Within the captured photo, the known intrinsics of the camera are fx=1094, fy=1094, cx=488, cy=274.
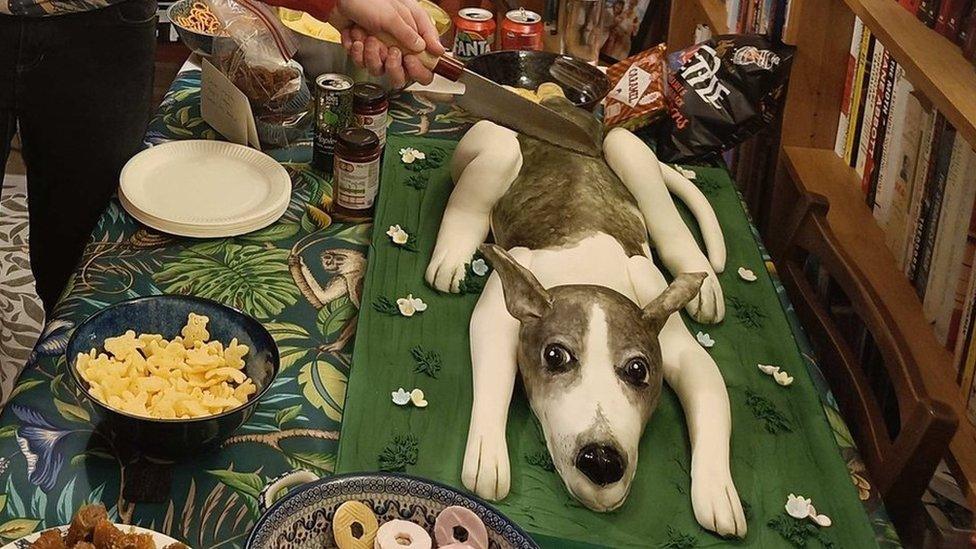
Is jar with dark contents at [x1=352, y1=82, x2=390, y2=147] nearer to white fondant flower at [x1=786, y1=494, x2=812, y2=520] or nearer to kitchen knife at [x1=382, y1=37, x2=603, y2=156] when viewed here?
kitchen knife at [x1=382, y1=37, x2=603, y2=156]

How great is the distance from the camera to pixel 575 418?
1227 millimetres

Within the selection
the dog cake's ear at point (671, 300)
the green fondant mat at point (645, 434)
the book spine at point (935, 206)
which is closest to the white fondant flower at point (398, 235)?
the green fondant mat at point (645, 434)

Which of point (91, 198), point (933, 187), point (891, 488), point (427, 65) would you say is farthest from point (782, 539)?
point (91, 198)

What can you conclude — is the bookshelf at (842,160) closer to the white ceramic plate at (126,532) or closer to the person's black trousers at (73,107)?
the white ceramic plate at (126,532)

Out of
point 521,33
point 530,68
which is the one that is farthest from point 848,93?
point 521,33

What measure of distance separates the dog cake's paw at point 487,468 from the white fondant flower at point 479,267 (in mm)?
378

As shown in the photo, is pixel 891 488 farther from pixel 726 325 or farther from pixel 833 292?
pixel 833 292

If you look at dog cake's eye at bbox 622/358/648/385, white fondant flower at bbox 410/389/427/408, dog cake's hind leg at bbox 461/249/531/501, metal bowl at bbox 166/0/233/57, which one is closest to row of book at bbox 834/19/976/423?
dog cake's eye at bbox 622/358/648/385

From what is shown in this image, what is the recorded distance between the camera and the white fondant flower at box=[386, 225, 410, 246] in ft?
5.43

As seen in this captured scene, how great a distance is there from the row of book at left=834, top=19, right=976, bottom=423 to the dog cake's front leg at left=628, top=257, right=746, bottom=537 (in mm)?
379

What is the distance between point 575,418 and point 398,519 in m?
0.26

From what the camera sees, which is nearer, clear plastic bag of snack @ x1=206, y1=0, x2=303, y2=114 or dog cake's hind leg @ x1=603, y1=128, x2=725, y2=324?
dog cake's hind leg @ x1=603, y1=128, x2=725, y2=324

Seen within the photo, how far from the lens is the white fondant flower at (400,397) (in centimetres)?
134

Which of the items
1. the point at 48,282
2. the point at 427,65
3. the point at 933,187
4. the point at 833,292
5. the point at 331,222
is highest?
the point at 427,65
